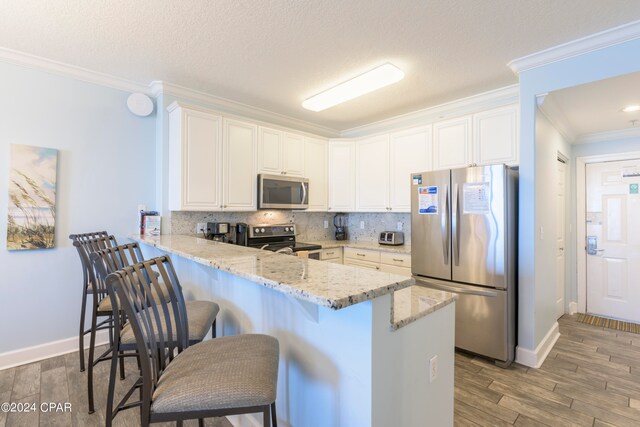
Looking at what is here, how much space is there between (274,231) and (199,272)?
167 centimetres

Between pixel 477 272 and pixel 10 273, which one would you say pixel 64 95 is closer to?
pixel 10 273

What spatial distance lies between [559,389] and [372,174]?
290cm

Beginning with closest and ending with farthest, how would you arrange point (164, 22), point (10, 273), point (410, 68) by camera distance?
point (164, 22) < point (10, 273) < point (410, 68)

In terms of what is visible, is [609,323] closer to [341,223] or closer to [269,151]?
[341,223]

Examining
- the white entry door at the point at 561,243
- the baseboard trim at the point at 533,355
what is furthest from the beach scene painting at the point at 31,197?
the white entry door at the point at 561,243

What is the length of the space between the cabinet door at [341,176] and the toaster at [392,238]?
0.61 m

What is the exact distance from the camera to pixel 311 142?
4.26 m

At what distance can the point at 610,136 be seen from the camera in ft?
12.0

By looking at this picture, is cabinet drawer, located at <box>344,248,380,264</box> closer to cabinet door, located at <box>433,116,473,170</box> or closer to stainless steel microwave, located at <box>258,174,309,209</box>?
stainless steel microwave, located at <box>258,174,309,209</box>

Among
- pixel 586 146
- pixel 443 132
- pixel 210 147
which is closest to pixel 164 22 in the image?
pixel 210 147

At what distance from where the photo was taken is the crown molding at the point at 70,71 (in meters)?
2.56

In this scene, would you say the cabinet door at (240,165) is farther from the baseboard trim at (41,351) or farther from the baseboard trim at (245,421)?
the baseboard trim at (245,421)

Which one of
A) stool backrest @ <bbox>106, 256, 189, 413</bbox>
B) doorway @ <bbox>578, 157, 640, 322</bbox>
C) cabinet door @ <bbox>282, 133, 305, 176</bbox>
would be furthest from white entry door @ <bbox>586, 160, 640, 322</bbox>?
stool backrest @ <bbox>106, 256, 189, 413</bbox>

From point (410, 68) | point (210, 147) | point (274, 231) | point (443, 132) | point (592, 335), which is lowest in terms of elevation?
point (592, 335)
